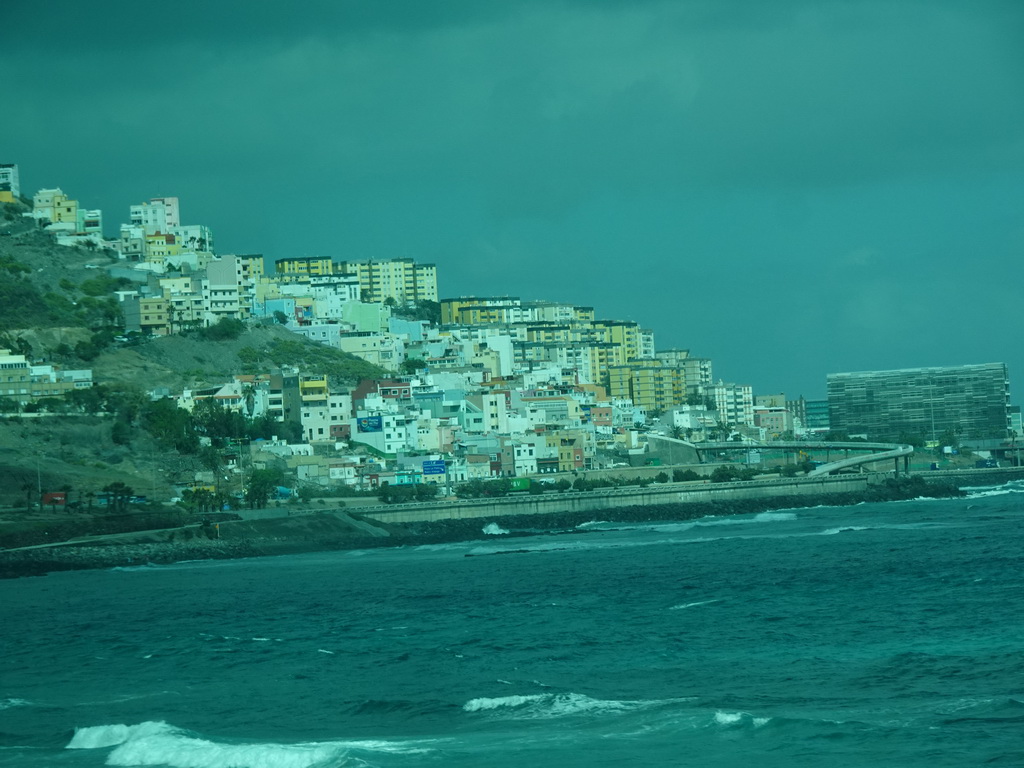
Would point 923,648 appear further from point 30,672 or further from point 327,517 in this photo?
point 327,517

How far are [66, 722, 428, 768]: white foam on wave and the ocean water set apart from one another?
0.05m

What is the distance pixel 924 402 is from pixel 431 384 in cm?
5619

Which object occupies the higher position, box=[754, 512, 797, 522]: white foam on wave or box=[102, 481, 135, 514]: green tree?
box=[102, 481, 135, 514]: green tree

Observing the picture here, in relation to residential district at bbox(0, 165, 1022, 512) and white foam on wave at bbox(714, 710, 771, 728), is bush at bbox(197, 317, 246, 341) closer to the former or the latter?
residential district at bbox(0, 165, 1022, 512)

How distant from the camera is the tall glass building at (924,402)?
452 ft

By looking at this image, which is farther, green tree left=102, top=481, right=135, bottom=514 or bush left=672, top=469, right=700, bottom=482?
bush left=672, top=469, right=700, bottom=482

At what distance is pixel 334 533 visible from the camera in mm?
69688

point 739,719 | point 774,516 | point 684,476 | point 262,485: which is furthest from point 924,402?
point 739,719

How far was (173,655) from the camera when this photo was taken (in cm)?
3112

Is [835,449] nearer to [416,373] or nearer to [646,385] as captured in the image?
[416,373]

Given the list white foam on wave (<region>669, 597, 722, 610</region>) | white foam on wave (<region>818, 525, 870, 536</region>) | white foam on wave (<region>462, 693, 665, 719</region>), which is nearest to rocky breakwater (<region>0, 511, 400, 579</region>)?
white foam on wave (<region>818, 525, 870, 536</region>)

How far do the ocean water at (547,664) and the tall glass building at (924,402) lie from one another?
299ft

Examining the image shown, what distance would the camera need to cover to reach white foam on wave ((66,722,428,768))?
19750mm

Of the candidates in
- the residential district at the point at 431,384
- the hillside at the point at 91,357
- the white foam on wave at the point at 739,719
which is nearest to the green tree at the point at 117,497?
the hillside at the point at 91,357
